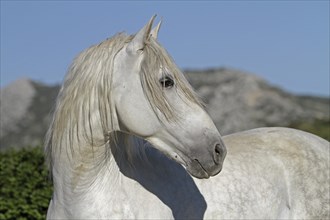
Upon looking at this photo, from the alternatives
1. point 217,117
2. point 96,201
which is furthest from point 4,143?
point 96,201

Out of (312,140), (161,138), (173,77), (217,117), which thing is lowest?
(217,117)

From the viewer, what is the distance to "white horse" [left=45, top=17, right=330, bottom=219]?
4.03 m

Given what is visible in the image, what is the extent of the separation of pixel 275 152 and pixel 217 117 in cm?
1403

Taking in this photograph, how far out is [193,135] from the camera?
4020mm

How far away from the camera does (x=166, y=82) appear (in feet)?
13.3

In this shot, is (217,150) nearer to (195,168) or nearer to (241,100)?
(195,168)

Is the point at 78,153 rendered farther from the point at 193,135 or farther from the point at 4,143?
the point at 4,143

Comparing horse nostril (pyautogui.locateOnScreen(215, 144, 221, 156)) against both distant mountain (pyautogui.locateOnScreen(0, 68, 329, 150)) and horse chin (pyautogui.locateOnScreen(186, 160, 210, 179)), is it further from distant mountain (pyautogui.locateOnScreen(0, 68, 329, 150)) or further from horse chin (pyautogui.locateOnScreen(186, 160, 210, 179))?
distant mountain (pyautogui.locateOnScreen(0, 68, 329, 150))

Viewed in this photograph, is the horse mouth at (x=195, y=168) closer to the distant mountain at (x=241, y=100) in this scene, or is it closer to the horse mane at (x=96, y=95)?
the horse mane at (x=96, y=95)

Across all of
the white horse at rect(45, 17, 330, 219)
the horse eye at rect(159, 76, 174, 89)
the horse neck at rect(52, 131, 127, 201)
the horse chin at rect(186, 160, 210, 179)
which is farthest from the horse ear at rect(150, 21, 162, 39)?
the horse chin at rect(186, 160, 210, 179)

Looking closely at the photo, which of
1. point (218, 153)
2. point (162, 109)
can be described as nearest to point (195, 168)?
point (218, 153)

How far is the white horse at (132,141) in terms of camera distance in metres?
4.03

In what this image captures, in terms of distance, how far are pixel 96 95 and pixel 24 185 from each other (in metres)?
3.59

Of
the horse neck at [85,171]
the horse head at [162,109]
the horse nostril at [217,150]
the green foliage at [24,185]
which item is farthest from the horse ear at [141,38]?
the green foliage at [24,185]
